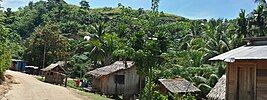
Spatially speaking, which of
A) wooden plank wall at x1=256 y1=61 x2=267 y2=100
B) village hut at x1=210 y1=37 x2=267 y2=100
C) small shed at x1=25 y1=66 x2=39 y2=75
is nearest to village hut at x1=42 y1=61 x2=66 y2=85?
small shed at x1=25 y1=66 x2=39 y2=75

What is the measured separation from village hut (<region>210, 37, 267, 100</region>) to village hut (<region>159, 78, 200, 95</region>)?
851 inches

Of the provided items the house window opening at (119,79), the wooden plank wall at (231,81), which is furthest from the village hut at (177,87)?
the wooden plank wall at (231,81)

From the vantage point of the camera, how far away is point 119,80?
42156mm

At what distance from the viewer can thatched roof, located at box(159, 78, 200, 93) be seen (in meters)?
36.6

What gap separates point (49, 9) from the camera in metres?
124

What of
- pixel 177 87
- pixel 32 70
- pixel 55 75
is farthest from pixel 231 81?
pixel 32 70

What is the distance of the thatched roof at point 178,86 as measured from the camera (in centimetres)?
3662

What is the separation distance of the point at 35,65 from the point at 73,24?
2941 cm

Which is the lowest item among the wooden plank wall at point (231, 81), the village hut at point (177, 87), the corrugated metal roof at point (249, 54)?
the village hut at point (177, 87)

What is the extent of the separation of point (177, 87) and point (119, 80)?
25.5ft

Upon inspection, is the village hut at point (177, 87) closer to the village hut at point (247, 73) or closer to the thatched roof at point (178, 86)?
the thatched roof at point (178, 86)

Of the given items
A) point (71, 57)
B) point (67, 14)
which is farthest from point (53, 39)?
point (67, 14)

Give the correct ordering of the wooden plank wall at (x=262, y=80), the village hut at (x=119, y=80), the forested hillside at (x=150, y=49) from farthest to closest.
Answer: the village hut at (x=119, y=80) → the forested hillside at (x=150, y=49) → the wooden plank wall at (x=262, y=80)

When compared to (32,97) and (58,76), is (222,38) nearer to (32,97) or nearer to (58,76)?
(58,76)
